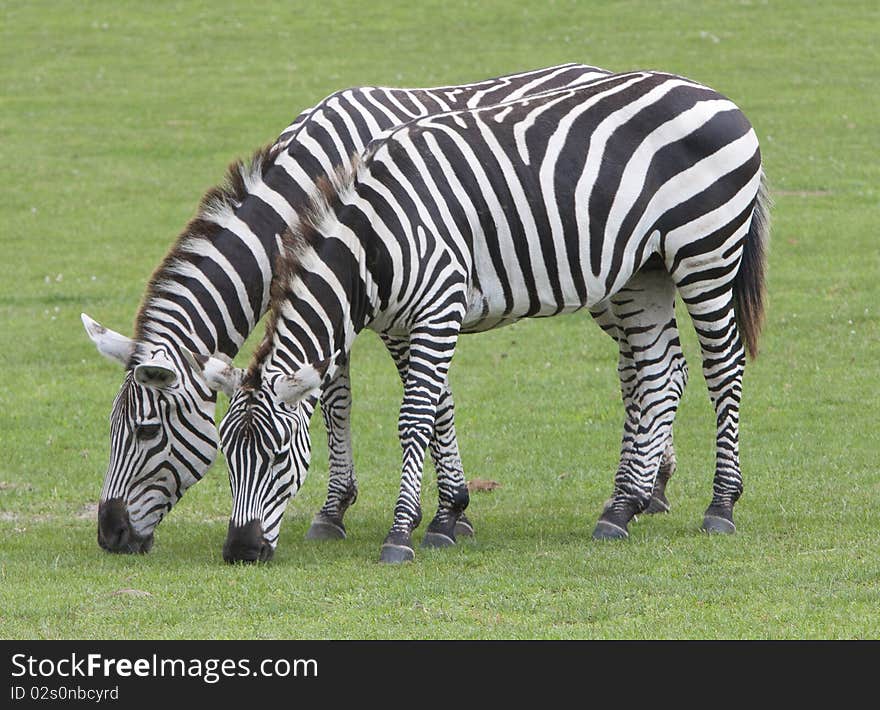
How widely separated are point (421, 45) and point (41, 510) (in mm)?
24581

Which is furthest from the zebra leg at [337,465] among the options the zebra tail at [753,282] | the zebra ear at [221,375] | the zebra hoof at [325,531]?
the zebra tail at [753,282]

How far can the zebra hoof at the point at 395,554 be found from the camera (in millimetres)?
9172

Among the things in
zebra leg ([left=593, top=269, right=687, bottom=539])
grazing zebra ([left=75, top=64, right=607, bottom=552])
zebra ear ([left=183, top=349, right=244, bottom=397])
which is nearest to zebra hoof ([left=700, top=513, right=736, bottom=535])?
zebra leg ([left=593, top=269, right=687, bottom=539])

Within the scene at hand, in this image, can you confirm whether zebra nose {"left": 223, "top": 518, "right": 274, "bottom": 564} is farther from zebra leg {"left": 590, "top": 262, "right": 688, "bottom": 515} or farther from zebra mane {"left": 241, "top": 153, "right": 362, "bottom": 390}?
zebra leg {"left": 590, "top": 262, "right": 688, "bottom": 515}

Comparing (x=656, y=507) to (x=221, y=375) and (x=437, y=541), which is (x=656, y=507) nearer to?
(x=437, y=541)

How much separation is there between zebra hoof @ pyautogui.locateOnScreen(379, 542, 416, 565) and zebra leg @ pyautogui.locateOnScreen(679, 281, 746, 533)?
2.27 metres

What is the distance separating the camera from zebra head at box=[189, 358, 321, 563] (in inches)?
342

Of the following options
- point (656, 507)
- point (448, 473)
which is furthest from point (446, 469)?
point (656, 507)

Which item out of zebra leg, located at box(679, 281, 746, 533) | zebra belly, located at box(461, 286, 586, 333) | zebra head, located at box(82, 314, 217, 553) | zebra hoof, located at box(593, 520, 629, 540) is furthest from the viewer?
zebra leg, located at box(679, 281, 746, 533)

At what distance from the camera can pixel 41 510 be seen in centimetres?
1134

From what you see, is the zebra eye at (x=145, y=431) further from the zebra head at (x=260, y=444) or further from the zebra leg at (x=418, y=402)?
the zebra leg at (x=418, y=402)

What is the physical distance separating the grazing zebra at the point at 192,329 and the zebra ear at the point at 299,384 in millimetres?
426
